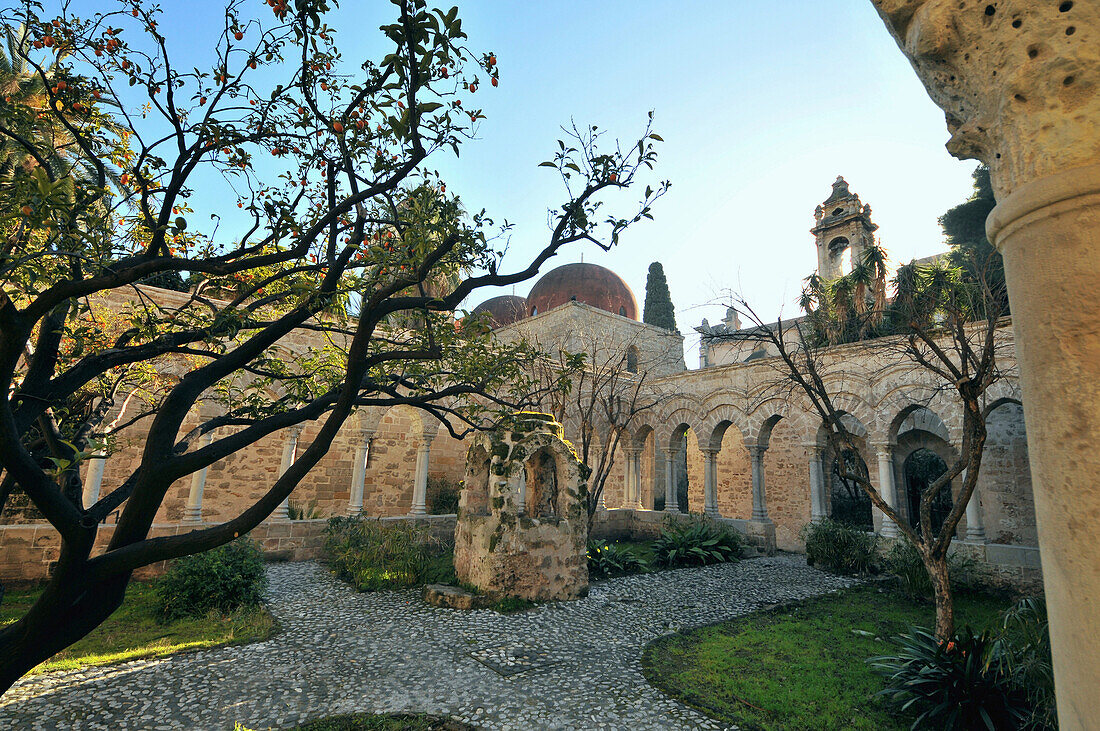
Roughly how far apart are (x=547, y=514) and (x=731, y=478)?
11.3m

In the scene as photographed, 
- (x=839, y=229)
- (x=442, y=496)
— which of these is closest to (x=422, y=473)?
(x=442, y=496)

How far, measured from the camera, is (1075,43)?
1437 millimetres

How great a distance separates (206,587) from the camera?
22.1 feet

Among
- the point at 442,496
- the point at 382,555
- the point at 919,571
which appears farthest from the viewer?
the point at 442,496

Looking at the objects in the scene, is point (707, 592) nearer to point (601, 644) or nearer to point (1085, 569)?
point (601, 644)

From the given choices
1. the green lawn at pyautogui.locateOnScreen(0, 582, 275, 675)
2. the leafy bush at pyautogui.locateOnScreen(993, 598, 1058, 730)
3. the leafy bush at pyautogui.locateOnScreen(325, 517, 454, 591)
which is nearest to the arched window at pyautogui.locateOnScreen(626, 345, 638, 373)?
the leafy bush at pyautogui.locateOnScreen(325, 517, 454, 591)

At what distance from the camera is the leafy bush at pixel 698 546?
10688 mm

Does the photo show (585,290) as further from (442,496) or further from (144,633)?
(144,633)

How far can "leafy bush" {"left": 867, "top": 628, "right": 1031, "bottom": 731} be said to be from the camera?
12.8 ft

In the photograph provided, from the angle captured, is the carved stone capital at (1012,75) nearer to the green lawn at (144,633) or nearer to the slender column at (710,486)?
the green lawn at (144,633)

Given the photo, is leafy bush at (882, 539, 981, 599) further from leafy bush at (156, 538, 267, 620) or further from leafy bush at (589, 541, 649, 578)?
leafy bush at (156, 538, 267, 620)

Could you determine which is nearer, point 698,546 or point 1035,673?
point 1035,673

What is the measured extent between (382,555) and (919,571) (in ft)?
28.8

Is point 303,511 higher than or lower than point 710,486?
lower
